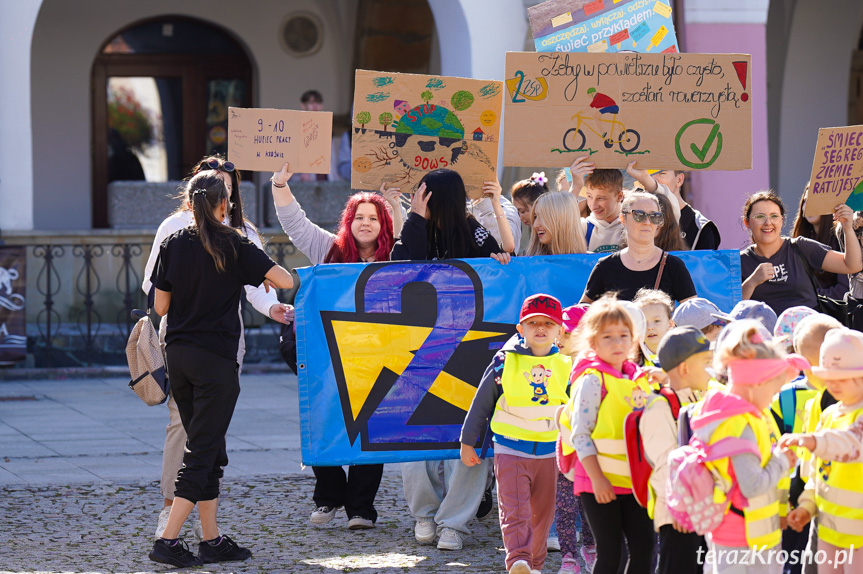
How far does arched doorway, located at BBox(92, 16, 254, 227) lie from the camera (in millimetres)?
15070

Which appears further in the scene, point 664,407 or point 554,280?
point 554,280

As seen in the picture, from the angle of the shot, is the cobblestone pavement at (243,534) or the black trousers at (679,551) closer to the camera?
the black trousers at (679,551)

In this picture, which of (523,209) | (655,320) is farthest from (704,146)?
(655,320)

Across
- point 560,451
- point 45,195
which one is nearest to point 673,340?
point 560,451

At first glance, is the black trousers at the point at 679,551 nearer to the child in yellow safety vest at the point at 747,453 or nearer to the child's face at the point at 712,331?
the child in yellow safety vest at the point at 747,453

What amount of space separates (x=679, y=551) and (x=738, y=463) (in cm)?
53

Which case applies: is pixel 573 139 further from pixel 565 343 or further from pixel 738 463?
pixel 738 463

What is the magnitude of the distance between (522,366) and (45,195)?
11362mm

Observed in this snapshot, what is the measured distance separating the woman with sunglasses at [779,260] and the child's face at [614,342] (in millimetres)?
2058

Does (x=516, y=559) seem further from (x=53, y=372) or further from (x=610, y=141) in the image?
(x=53, y=372)

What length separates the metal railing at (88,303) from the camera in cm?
1144

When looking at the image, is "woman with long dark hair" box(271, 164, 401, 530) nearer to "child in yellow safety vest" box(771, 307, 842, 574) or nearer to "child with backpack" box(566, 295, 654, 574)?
"child with backpack" box(566, 295, 654, 574)

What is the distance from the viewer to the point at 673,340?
12.5ft

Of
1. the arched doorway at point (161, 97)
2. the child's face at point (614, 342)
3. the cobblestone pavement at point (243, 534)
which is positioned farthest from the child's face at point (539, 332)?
the arched doorway at point (161, 97)
